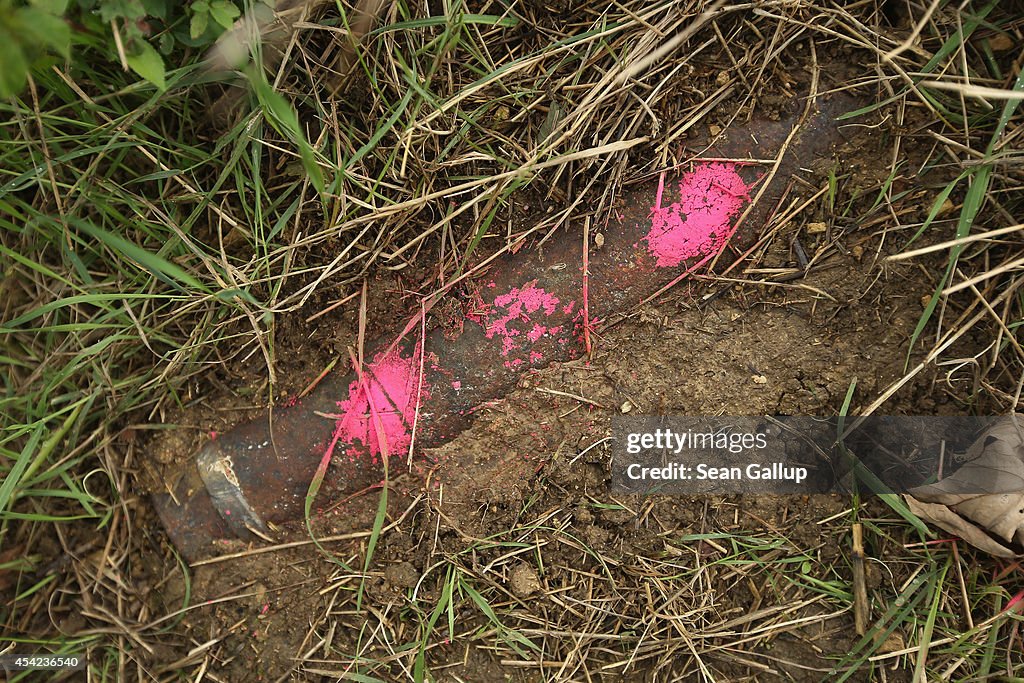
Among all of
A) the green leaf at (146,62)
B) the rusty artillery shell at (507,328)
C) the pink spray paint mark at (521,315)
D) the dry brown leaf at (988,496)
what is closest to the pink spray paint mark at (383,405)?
the rusty artillery shell at (507,328)

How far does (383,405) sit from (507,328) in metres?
0.39

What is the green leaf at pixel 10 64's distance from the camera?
1242 mm

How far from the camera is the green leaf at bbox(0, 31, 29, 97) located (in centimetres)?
124

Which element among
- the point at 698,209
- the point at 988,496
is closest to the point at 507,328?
the point at 698,209

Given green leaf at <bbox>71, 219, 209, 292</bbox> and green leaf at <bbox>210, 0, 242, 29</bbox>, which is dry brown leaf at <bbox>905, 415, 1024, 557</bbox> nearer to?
green leaf at <bbox>71, 219, 209, 292</bbox>

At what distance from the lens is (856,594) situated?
1.78 m

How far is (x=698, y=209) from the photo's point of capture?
5.89 feet

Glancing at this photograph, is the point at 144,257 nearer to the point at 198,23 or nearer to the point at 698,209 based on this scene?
the point at 198,23

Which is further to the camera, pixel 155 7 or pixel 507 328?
pixel 507 328

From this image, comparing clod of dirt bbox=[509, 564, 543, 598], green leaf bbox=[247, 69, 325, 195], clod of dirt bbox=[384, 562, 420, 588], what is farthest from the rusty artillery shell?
green leaf bbox=[247, 69, 325, 195]

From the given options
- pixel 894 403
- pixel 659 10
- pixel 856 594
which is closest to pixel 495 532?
pixel 856 594

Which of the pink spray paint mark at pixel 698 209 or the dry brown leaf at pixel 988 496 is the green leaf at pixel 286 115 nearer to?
the pink spray paint mark at pixel 698 209

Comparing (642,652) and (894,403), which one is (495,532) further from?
(894,403)

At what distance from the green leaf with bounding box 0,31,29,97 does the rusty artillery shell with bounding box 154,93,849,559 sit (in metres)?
0.94
